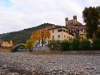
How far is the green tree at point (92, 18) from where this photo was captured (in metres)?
53.5

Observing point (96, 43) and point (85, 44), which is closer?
point (96, 43)

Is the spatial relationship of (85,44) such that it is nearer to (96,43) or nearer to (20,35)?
(96,43)

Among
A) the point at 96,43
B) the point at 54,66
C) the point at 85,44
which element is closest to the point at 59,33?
the point at 85,44

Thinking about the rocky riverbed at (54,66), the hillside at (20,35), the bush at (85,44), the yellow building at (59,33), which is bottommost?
the rocky riverbed at (54,66)

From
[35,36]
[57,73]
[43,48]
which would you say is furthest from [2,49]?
[57,73]

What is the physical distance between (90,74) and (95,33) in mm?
39385

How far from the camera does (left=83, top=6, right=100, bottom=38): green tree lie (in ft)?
175

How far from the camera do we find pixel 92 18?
177 ft

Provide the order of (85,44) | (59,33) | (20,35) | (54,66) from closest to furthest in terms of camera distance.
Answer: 1. (54,66)
2. (85,44)
3. (59,33)
4. (20,35)

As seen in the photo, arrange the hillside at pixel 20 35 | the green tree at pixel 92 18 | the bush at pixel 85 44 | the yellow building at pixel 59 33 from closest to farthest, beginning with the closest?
the green tree at pixel 92 18 < the bush at pixel 85 44 < the yellow building at pixel 59 33 < the hillside at pixel 20 35

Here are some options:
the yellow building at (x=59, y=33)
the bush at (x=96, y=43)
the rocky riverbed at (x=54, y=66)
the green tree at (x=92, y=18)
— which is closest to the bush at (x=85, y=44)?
the bush at (x=96, y=43)

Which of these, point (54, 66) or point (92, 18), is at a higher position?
point (92, 18)

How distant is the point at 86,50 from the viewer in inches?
2144

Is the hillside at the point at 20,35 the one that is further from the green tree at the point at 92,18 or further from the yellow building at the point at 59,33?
the green tree at the point at 92,18
